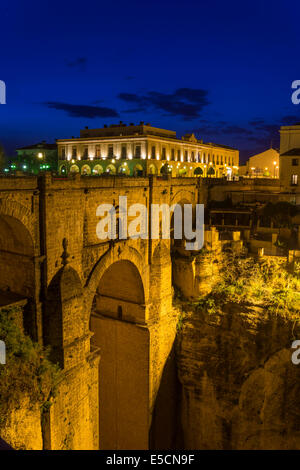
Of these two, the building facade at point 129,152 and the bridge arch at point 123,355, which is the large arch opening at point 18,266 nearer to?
the bridge arch at point 123,355

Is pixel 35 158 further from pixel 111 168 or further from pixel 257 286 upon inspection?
pixel 257 286

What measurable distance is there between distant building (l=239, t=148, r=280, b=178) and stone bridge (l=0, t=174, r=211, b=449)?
34316 mm

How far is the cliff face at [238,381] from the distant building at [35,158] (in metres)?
38.3

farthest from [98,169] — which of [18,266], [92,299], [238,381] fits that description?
[18,266]

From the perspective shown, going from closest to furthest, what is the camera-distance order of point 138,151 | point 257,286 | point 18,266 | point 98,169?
point 18,266
point 257,286
point 138,151
point 98,169

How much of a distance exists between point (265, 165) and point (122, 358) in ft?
133

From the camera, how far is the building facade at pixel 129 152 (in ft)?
162

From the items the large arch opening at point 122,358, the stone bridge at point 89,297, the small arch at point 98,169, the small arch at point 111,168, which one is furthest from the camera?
the small arch at point 98,169

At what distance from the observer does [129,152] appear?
49.9 meters

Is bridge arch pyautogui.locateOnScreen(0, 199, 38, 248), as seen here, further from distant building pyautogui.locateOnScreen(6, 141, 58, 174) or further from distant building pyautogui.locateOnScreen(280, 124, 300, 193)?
distant building pyautogui.locateOnScreen(6, 141, 58, 174)

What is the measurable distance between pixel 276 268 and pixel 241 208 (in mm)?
7798

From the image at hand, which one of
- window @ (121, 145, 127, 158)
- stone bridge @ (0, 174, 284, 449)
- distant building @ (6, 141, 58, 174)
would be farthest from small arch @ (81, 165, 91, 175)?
stone bridge @ (0, 174, 284, 449)

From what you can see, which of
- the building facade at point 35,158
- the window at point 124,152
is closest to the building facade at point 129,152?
the window at point 124,152

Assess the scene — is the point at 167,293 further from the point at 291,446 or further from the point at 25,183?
the point at 25,183
